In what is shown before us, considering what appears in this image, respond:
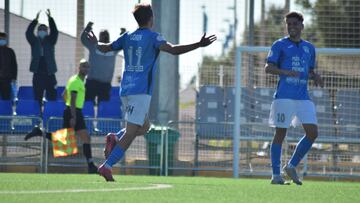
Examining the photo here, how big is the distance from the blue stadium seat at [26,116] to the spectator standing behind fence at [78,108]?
37.9 inches

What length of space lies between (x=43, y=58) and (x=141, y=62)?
8.32m

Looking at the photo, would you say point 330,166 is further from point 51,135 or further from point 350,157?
point 51,135

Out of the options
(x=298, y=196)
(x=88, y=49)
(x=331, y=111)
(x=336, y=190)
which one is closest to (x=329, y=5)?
(x=331, y=111)

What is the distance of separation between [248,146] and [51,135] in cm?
346

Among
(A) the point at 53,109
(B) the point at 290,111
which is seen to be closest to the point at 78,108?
(A) the point at 53,109

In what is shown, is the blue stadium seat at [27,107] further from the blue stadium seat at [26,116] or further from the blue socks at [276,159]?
the blue socks at [276,159]

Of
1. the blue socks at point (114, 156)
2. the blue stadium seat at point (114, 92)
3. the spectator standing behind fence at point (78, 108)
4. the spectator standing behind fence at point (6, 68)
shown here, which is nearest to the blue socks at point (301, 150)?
the blue socks at point (114, 156)

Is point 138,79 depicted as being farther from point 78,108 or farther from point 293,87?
point 78,108

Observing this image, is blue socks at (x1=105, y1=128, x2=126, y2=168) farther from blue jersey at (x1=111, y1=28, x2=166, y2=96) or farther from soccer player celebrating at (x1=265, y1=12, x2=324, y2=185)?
soccer player celebrating at (x1=265, y1=12, x2=324, y2=185)

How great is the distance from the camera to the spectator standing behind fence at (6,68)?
19.5 m

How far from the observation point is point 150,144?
62.2ft

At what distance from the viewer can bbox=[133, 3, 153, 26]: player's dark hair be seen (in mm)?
11883

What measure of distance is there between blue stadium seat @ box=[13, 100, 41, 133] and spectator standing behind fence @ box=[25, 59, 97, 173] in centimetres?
96

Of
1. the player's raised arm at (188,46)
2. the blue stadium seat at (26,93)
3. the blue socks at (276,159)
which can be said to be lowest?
the blue socks at (276,159)
